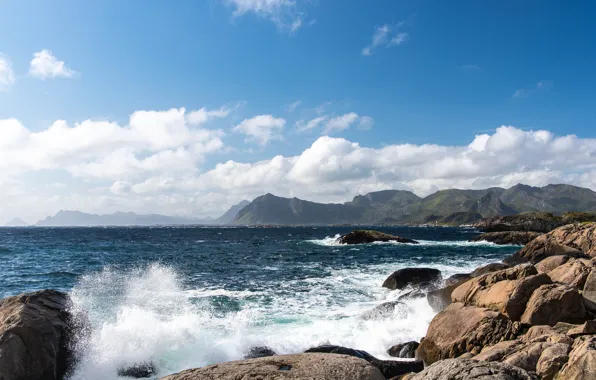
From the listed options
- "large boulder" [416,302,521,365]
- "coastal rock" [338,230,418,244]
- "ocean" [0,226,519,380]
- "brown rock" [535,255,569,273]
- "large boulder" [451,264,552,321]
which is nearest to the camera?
"large boulder" [416,302,521,365]

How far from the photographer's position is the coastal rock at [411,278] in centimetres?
2894

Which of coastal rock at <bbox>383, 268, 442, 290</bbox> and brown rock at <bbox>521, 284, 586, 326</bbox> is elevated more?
brown rock at <bbox>521, 284, 586, 326</bbox>

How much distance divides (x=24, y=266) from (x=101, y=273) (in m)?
12.3

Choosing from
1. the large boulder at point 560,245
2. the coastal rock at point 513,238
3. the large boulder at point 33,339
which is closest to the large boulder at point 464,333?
the large boulder at point 33,339

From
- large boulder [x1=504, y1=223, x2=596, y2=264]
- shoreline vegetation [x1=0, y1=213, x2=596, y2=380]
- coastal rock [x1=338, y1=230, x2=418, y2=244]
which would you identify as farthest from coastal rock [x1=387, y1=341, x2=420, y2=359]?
coastal rock [x1=338, y1=230, x2=418, y2=244]

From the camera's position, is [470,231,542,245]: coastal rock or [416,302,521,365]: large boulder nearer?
[416,302,521,365]: large boulder

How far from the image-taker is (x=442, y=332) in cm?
1430

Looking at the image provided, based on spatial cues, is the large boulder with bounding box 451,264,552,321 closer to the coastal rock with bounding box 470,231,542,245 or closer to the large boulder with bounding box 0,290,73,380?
the large boulder with bounding box 0,290,73,380

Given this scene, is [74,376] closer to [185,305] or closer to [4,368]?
[4,368]

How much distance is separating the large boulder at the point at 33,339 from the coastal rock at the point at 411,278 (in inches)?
878

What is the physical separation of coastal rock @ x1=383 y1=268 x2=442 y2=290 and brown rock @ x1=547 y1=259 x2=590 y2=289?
11867mm

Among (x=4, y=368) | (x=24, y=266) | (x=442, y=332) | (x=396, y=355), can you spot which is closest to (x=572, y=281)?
(x=442, y=332)

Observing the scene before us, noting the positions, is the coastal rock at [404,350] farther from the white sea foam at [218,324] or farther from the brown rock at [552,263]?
the brown rock at [552,263]

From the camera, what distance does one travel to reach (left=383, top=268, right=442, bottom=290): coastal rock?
28.9 m
